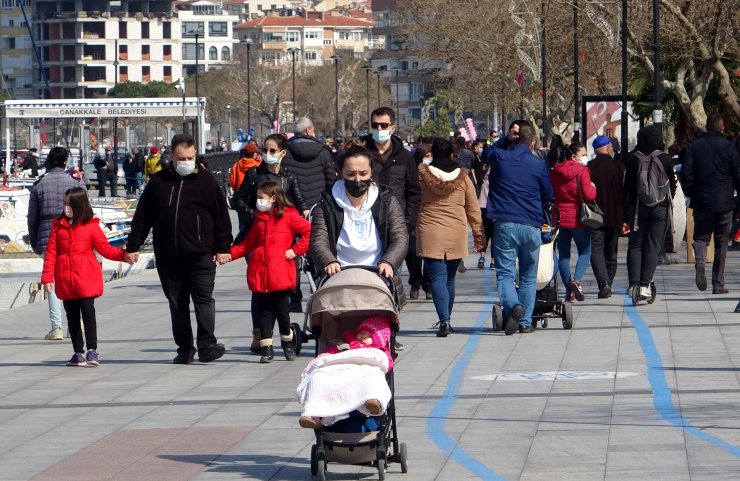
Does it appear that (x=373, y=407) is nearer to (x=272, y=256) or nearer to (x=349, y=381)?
(x=349, y=381)

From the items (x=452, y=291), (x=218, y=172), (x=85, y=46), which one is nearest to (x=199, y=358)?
(x=452, y=291)

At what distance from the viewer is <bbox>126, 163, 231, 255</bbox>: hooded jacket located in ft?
41.3

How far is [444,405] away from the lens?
10273 millimetres

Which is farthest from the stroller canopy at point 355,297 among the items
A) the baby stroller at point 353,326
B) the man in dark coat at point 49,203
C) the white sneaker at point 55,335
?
the white sneaker at point 55,335

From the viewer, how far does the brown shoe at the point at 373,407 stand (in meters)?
7.70

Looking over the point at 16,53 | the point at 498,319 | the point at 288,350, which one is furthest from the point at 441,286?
the point at 16,53

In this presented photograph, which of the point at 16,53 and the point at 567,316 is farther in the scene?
the point at 16,53

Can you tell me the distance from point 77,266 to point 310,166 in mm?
2598

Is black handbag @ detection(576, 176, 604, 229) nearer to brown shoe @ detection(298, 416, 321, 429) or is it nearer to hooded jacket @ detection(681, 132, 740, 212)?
hooded jacket @ detection(681, 132, 740, 212)

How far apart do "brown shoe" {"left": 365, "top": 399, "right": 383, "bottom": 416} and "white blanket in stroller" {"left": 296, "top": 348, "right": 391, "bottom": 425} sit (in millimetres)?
17

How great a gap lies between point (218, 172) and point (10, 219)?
51.3ft

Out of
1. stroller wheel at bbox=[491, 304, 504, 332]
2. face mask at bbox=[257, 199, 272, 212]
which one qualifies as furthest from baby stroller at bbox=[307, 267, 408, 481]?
stroller wheel at bbox=[491, 304, 504, 332]

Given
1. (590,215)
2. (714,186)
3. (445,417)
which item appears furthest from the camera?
(714,186)

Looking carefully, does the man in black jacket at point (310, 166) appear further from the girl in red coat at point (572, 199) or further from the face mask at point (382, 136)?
the girl in red coat at point (572, 199)
